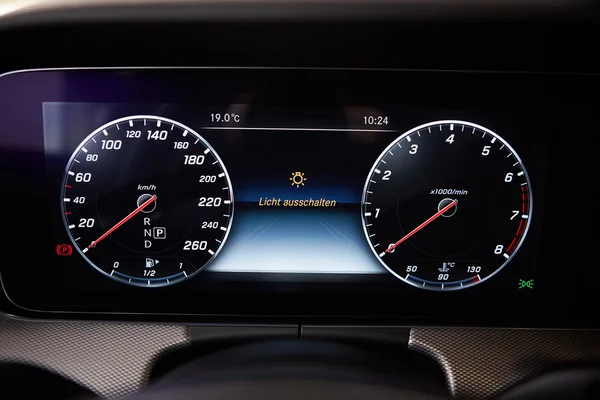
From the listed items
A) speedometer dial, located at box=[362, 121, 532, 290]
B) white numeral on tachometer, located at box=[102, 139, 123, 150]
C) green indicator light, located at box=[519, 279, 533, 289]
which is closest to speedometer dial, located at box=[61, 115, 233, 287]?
white numeral on tachometer, located at box=[102, 139, 123, 150]

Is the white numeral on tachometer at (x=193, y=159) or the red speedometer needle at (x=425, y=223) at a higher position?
the white numeral on tachometer at (x=193, y=159)

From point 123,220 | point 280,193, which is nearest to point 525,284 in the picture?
point 280,193

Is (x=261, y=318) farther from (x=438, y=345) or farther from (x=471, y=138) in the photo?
(x=471, y=138)

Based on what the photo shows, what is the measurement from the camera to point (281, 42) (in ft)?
6.17

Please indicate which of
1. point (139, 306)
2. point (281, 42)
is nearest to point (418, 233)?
point (281, 42)

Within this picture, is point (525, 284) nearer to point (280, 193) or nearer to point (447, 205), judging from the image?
point (447, 205)

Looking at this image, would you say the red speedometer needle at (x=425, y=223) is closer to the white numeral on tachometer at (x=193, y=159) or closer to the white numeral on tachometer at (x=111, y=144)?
the white numeral on tachometer at (x=193, y=159)

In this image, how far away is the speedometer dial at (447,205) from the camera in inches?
81.4

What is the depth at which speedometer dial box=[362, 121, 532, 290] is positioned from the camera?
6.79 feet

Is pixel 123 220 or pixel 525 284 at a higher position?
pixel 123 220

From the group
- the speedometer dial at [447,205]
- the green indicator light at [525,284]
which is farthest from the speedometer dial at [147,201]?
the green indicator light at [525,284]

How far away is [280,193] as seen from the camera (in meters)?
2.08

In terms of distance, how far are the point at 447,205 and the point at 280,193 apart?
19.0 inches

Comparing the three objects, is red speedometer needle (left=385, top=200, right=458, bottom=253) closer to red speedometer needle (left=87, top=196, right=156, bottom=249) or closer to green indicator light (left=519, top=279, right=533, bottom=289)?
green indicator light (left=519, top=279, right=533, bottom=289)
